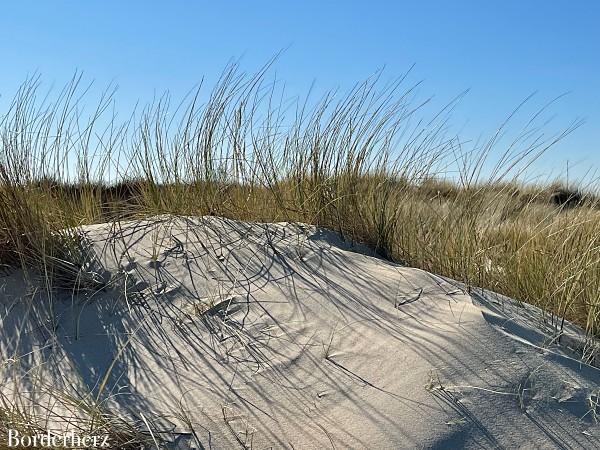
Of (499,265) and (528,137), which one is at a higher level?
(528,137)

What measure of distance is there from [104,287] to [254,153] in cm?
131

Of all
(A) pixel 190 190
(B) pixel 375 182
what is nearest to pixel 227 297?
(A) pixel 190 190

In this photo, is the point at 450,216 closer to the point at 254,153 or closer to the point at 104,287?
the point at 254,153

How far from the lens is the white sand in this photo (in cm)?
191

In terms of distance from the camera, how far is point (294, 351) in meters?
2.23

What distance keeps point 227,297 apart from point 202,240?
45 centimetres

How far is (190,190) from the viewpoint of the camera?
3486mm

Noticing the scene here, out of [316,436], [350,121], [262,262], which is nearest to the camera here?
[316,436]

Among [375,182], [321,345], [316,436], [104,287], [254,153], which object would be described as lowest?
[316,436]

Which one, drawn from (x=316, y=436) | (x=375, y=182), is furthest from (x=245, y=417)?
(x=375, y=182)

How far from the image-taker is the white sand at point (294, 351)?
1909mm

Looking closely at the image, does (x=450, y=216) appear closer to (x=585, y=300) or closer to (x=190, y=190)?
(x=585, y=300)

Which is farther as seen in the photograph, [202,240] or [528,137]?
[528,137]

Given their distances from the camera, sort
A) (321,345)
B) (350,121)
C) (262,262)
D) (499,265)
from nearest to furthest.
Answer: (321,345), (262,262), (499,265), (350,121)
